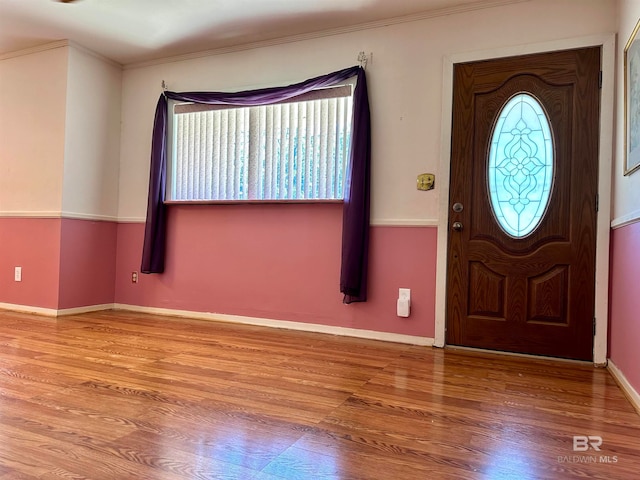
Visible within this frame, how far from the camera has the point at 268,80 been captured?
3.45 meters

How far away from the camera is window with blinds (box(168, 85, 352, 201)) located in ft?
10.6

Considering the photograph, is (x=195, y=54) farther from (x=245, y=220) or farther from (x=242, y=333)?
(x=242, y=333)

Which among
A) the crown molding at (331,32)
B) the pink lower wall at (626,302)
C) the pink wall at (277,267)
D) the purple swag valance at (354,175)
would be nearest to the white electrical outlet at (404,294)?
the pink wall at (277,267)

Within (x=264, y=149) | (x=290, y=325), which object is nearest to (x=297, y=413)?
(x=290, y=325)

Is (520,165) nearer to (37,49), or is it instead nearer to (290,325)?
(290,325)

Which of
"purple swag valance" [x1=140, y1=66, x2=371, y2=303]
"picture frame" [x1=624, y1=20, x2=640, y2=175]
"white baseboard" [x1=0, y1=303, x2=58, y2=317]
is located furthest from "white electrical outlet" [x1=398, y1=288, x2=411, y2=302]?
"white baseboard" [x1=0, y1=303, x2=58, y2=317]

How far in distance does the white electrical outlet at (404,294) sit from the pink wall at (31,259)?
275 centimetres

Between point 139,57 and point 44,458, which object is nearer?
point 44,458

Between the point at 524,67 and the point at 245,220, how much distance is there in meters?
2.21

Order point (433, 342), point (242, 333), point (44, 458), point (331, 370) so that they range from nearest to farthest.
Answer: point (44, 458), point (331, 370), point (433, 342), point (242, 333)

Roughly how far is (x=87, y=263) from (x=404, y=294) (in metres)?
2.72

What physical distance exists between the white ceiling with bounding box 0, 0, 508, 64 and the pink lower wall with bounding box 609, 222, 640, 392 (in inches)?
65.9

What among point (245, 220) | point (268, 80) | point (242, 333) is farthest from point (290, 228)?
point (268, 80)

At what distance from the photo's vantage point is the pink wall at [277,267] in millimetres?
3012
